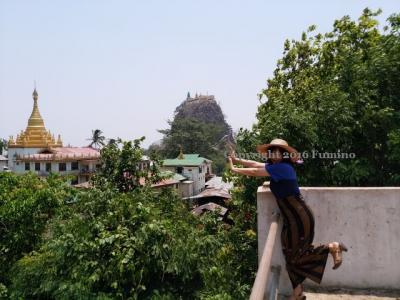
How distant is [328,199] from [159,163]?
4195 mm

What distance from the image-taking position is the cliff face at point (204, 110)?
94.9m

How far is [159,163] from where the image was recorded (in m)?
7.30

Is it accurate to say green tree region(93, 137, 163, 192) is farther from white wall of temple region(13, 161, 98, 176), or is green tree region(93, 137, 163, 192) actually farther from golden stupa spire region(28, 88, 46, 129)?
golden stupa spire region(28, 88, 46, 129)

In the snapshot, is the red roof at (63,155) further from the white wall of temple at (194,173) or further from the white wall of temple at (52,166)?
the white wall of temple at (194,173)

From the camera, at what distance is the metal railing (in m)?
1.83

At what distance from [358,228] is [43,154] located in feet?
129

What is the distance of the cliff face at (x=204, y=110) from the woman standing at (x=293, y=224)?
90.6 m

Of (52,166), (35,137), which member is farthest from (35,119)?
(52,166)

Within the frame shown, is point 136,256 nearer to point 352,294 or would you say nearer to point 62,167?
point 352,294

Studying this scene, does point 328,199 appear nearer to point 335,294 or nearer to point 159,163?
point 335,294

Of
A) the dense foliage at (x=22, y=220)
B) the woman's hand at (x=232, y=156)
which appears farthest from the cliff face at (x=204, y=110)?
the woman's hand at (x=232, y=156)

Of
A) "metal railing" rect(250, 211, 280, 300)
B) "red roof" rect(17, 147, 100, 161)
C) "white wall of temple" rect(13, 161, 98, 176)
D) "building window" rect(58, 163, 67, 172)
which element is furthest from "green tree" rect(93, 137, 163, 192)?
"building window" rect(58, 163, 67, 172)

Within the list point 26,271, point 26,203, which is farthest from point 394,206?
point 26,203

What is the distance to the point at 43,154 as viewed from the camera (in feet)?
128
